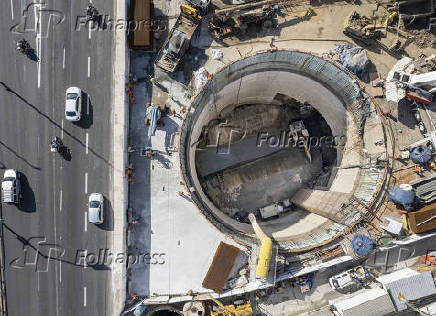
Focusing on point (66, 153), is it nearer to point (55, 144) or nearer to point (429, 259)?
point (55, 144)

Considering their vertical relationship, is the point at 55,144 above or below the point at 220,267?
above

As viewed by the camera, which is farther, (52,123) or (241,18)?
(241,18)

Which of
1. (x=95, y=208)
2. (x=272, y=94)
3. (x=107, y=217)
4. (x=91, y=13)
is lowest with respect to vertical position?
(x=107, y=217)

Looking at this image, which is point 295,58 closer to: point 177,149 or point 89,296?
point 177,149

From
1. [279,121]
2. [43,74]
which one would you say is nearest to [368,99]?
[279,121]

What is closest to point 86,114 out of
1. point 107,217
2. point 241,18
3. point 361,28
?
point 107,217

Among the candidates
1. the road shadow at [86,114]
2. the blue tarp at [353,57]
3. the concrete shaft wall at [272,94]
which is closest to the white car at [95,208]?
the road shadow at [86,114]
